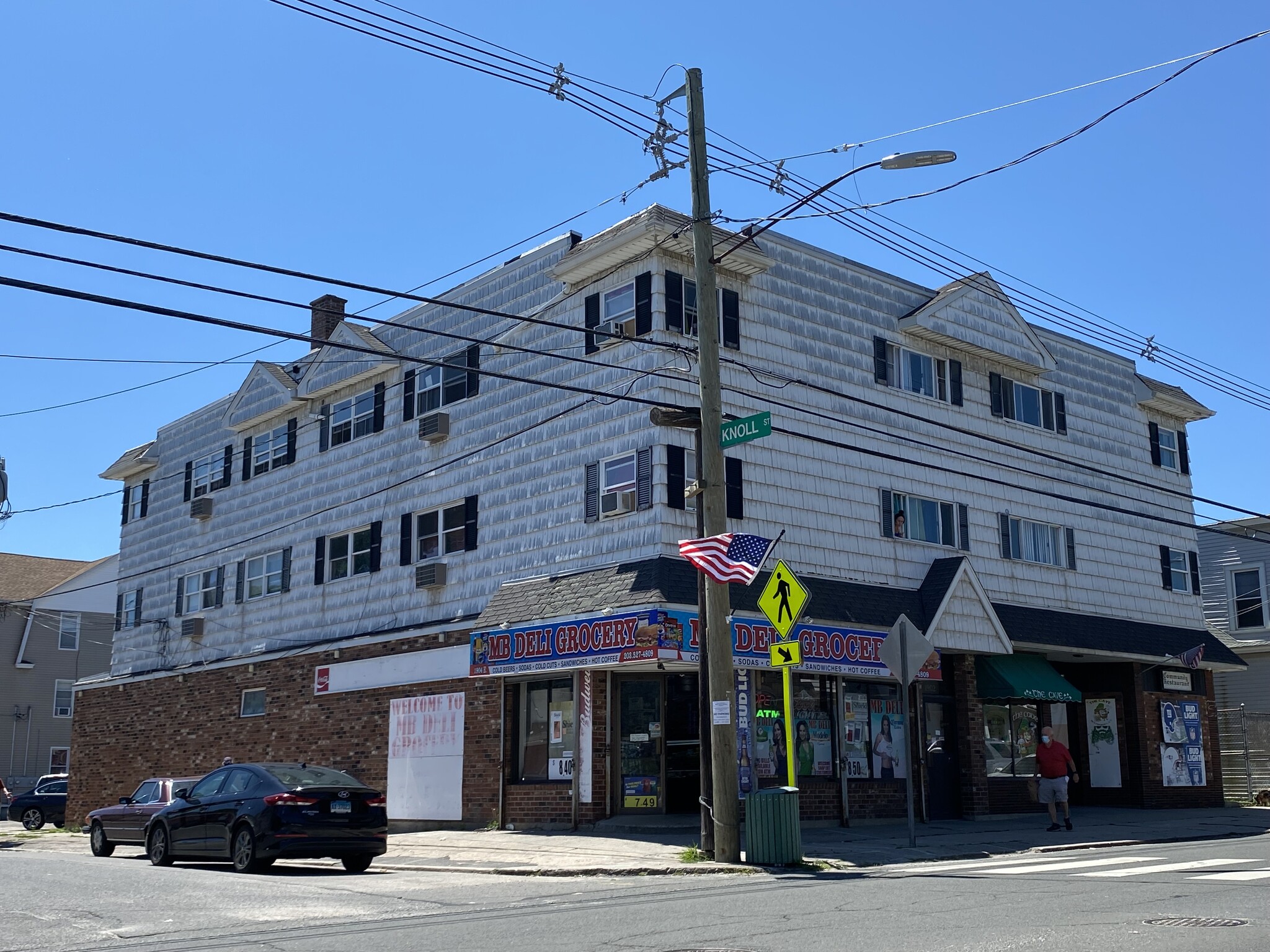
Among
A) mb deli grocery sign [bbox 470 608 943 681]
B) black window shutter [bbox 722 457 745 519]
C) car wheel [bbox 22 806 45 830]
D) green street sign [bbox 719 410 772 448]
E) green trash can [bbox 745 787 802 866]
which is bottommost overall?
car wheel [bbox 22 806 45 830]

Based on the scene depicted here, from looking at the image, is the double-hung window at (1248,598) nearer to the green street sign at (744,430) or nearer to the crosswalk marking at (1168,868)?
the crosswalk marking at (1168,868)

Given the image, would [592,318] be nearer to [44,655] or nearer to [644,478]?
[644,478]

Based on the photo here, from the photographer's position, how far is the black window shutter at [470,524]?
24.9 metres

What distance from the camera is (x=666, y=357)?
21484 mm

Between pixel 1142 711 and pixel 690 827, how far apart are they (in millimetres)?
13400

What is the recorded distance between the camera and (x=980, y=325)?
2725cm

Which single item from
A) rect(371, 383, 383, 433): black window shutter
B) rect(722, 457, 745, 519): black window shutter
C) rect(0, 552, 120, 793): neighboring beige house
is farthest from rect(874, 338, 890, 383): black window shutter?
rect(0, 552, 120, 793): neighboring beige house

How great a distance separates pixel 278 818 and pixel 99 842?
749 centimetres

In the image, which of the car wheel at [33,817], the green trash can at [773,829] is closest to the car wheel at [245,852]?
the green trash can at [773,829]

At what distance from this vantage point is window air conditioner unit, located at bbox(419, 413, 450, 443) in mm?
25812

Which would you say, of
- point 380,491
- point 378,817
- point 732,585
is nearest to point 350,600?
point 380,491

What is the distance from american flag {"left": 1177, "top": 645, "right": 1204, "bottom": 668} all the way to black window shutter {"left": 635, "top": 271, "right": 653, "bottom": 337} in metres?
15.6

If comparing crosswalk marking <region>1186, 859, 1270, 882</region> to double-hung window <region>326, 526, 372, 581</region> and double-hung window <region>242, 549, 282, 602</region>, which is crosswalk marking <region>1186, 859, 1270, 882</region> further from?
double-hung window <region>242, 549, 282, 602</region>

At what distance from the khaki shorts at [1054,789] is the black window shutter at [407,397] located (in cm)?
1411
